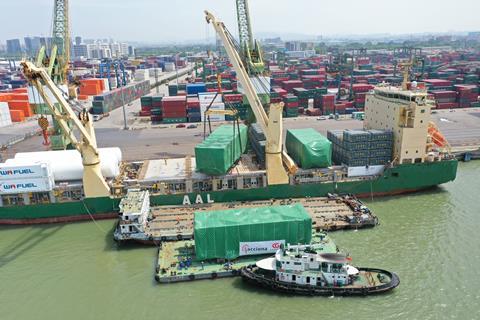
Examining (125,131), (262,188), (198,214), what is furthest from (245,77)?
(125,131)

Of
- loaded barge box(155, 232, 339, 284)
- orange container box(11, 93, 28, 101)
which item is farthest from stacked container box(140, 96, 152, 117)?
loaded barge box(155, 232, 339, 284)

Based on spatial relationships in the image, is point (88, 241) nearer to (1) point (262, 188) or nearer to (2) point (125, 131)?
(1) point (262, 188)

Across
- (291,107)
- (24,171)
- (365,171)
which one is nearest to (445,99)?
(291,107)

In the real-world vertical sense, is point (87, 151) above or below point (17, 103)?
above

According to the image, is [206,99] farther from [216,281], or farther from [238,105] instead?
[216,281]

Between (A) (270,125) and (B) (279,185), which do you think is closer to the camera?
(A) (270,125)

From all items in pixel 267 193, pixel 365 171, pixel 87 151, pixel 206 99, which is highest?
pixel 87 151

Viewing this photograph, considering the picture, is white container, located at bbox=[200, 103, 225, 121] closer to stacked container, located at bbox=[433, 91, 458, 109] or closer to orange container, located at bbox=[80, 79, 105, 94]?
stacked container, located at bbox=[433, 91, 458, 109]
